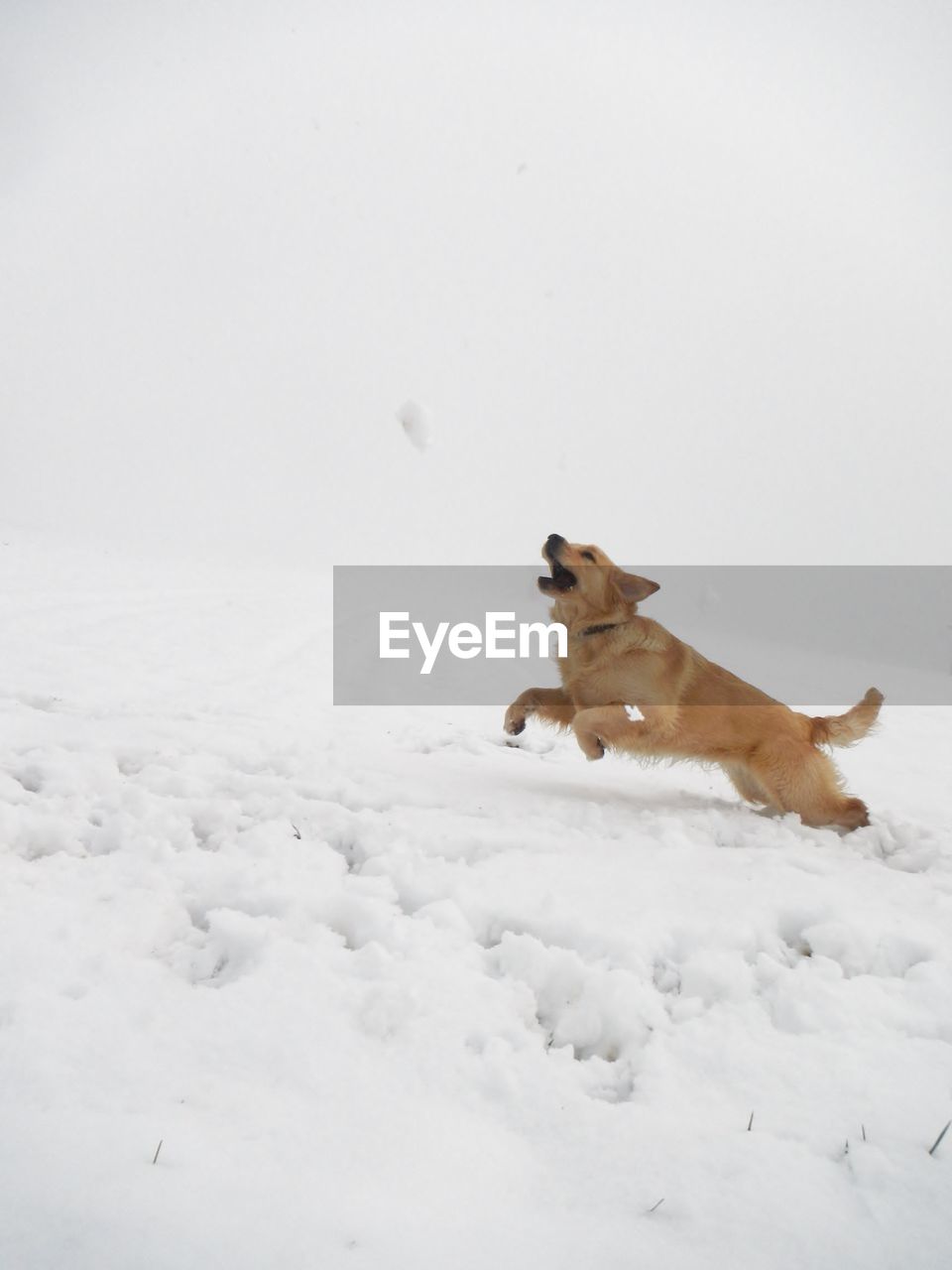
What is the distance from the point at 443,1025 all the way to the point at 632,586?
2834mm

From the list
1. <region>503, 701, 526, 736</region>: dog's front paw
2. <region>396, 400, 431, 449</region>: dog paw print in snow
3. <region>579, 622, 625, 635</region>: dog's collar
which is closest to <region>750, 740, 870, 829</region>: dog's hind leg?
<region>579, 622, 625, 635</region>: dog's collar

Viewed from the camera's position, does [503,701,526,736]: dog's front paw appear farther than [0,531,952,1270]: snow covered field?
Yes

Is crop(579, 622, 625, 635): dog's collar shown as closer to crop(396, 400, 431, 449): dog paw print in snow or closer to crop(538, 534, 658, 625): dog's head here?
crop(538, 534, 658, 625): dog's head

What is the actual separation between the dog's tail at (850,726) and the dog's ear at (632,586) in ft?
3.80

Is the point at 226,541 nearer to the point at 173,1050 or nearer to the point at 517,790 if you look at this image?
the point at 517,790

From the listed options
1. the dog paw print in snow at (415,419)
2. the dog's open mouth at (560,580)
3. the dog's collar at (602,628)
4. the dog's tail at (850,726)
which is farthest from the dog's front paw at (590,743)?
the dog paw print in snow at (415,419)

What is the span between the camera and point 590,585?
4129 mm

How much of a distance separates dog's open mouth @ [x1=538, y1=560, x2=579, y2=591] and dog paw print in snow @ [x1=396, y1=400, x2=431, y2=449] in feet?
13.5

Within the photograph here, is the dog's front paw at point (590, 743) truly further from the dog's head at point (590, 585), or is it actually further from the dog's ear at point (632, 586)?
the dog's ear at point (632, 586)

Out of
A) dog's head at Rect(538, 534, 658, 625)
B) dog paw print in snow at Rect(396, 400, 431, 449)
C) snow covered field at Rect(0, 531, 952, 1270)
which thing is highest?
dog paw print in snow at Rect(396, 400, 431, 449)

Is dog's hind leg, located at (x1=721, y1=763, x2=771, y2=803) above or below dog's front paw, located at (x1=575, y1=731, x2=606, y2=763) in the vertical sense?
below

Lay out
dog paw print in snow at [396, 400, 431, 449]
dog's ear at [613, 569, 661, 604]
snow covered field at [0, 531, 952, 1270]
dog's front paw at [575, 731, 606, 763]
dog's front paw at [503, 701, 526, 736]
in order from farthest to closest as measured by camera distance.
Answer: dog paw print in snow at [396, 400, 431, 449]
dog's front paw at [503, 701, 526, 736]
dog's ear at [613, 569, 661, 604]
dog's front paw at [575, 731, 606, 763]
snow covered field at [0, 531, 952, 1270]

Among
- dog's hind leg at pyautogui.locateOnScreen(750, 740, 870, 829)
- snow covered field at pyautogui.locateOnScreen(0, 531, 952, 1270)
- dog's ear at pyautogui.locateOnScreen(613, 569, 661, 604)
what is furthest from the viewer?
dog's ear at pyautogui.locateOnScreen(613, 569, 661, 604)

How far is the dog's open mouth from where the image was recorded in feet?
13.6
